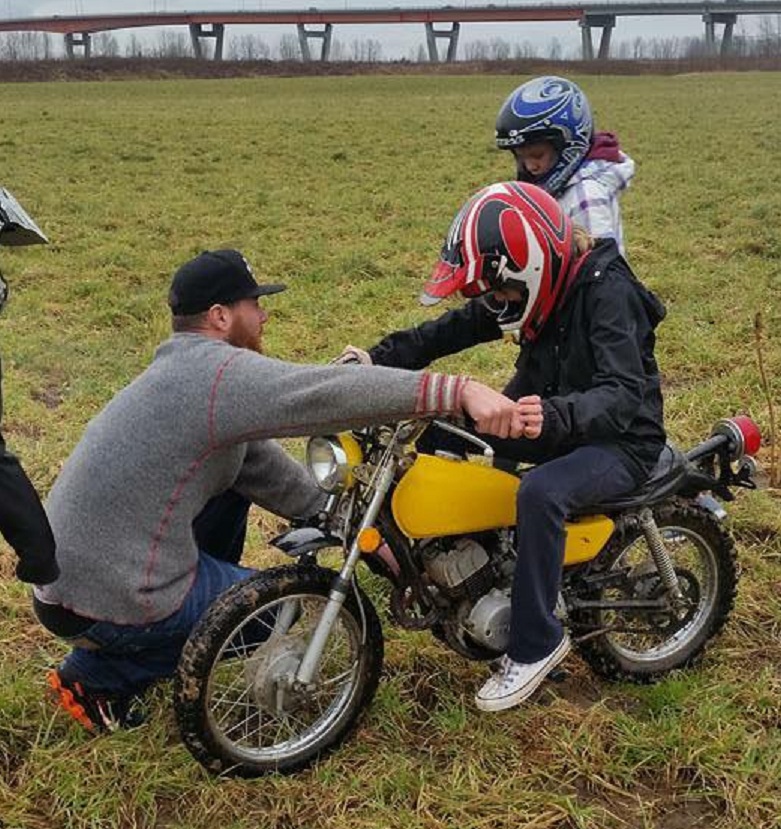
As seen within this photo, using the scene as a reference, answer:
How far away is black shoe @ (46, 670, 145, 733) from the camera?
10.4ft

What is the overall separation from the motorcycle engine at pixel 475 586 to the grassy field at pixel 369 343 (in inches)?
12.8

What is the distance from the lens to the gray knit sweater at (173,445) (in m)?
2.73

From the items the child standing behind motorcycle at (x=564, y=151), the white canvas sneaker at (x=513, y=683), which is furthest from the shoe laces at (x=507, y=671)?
the child standing behind motorcycle at (x=564, y=151)

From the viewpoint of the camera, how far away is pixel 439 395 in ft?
8.95

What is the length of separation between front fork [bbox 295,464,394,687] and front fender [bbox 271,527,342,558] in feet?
0.29

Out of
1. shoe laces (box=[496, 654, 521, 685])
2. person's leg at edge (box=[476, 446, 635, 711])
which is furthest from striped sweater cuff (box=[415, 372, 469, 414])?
shoe laces (box=[496, 654, 521, 685])

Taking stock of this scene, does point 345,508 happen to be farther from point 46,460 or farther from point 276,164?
point 276,164

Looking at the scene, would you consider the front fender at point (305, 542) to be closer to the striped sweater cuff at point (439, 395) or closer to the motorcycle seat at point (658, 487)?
the striped sweater cuff at point (439, 395)

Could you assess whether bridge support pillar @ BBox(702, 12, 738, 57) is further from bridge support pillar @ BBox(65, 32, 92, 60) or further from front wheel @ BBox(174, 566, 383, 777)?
front wheel @ BBox(174, 566, 383, 777)

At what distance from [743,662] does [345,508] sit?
1.67 meters

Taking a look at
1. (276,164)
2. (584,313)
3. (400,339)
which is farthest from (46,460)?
(276,164)

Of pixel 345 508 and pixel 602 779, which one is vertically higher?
pixel 345 508

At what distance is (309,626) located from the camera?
3.07m

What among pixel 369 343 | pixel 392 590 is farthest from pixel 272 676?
pixel 369 343
